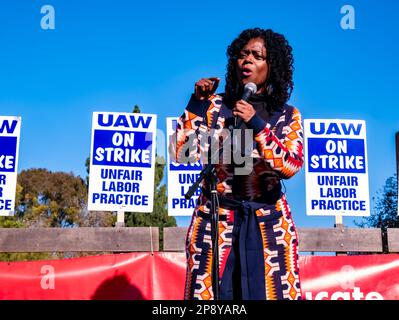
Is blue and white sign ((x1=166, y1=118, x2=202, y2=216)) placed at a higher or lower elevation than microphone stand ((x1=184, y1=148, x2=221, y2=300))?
higher

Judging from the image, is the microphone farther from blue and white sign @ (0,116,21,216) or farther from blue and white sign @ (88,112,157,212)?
blue and white sign @ (0,116,21,216)

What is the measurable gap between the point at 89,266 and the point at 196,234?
11.0ft

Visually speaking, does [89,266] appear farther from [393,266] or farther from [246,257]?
[246,257]

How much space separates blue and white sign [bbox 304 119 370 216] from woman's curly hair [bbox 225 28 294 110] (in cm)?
382

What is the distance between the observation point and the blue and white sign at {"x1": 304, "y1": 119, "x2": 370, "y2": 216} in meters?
6.90

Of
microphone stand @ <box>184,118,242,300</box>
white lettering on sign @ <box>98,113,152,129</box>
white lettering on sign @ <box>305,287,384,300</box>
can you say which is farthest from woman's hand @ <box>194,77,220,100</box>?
white lettering on sign @ <box>98,113,152,129</box>

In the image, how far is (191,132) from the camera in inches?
121

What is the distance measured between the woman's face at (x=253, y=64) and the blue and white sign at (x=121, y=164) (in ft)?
12.8

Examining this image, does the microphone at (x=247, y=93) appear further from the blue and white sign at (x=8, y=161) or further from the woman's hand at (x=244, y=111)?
the blue and white sign at (x=8, y=161)

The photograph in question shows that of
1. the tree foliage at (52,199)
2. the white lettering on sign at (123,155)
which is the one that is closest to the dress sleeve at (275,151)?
the white lettering on sign at (123,155)

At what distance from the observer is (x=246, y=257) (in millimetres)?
2783

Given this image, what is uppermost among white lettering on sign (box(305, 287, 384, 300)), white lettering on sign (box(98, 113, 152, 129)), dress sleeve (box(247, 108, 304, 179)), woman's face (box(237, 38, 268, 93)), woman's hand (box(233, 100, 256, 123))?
white lettering on sign (box(98, 113, 152, 129))

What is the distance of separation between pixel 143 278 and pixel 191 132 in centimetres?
322
